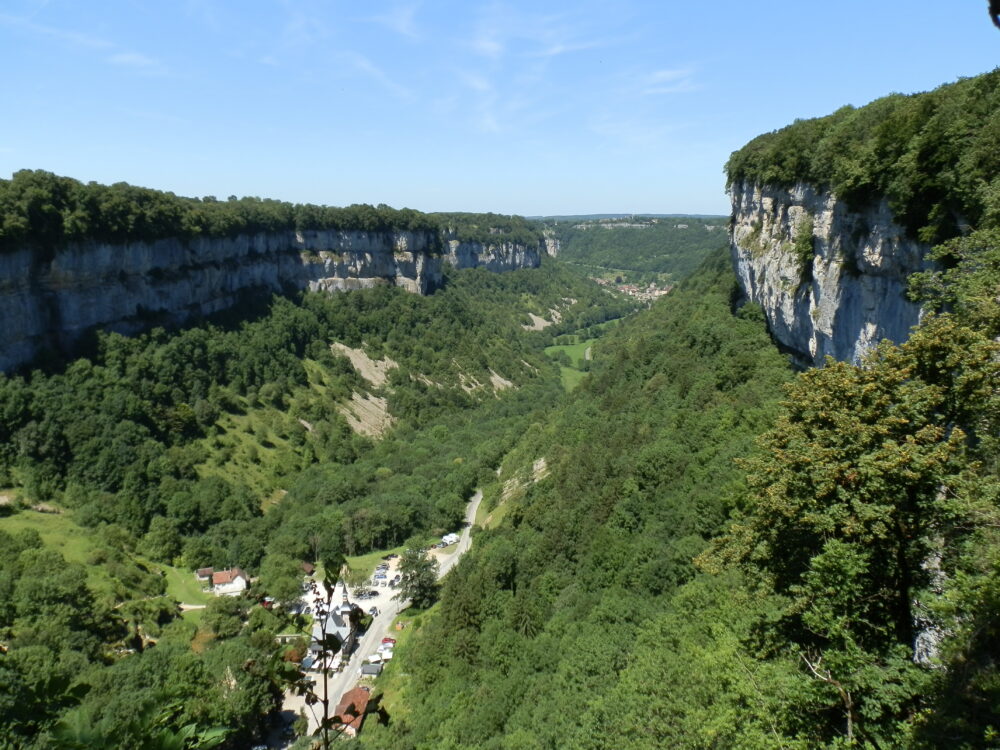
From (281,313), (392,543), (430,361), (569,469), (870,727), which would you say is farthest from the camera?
(430,361)

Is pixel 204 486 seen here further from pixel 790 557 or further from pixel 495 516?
pixel 790 557

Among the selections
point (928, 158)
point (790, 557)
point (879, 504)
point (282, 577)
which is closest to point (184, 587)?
point (282, 577)

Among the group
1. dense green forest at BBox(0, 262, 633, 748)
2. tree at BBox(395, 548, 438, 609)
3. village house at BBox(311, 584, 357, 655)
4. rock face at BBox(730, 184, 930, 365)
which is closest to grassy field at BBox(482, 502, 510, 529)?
tree at BBox(395, 548, 438, 609)

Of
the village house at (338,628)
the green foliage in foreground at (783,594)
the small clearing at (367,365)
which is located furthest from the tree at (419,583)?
the small clearing at (367,365)

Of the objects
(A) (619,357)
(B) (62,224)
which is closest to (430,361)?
(A) (619,357)

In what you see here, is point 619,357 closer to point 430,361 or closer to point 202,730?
point 430,361

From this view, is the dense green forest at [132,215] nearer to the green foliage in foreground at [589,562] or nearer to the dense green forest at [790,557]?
the green foliage in foreground at [589,562]

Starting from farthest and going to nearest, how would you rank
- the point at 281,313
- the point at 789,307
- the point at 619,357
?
the point at 281,313 → the point at 619,357 → the point at 789,307
